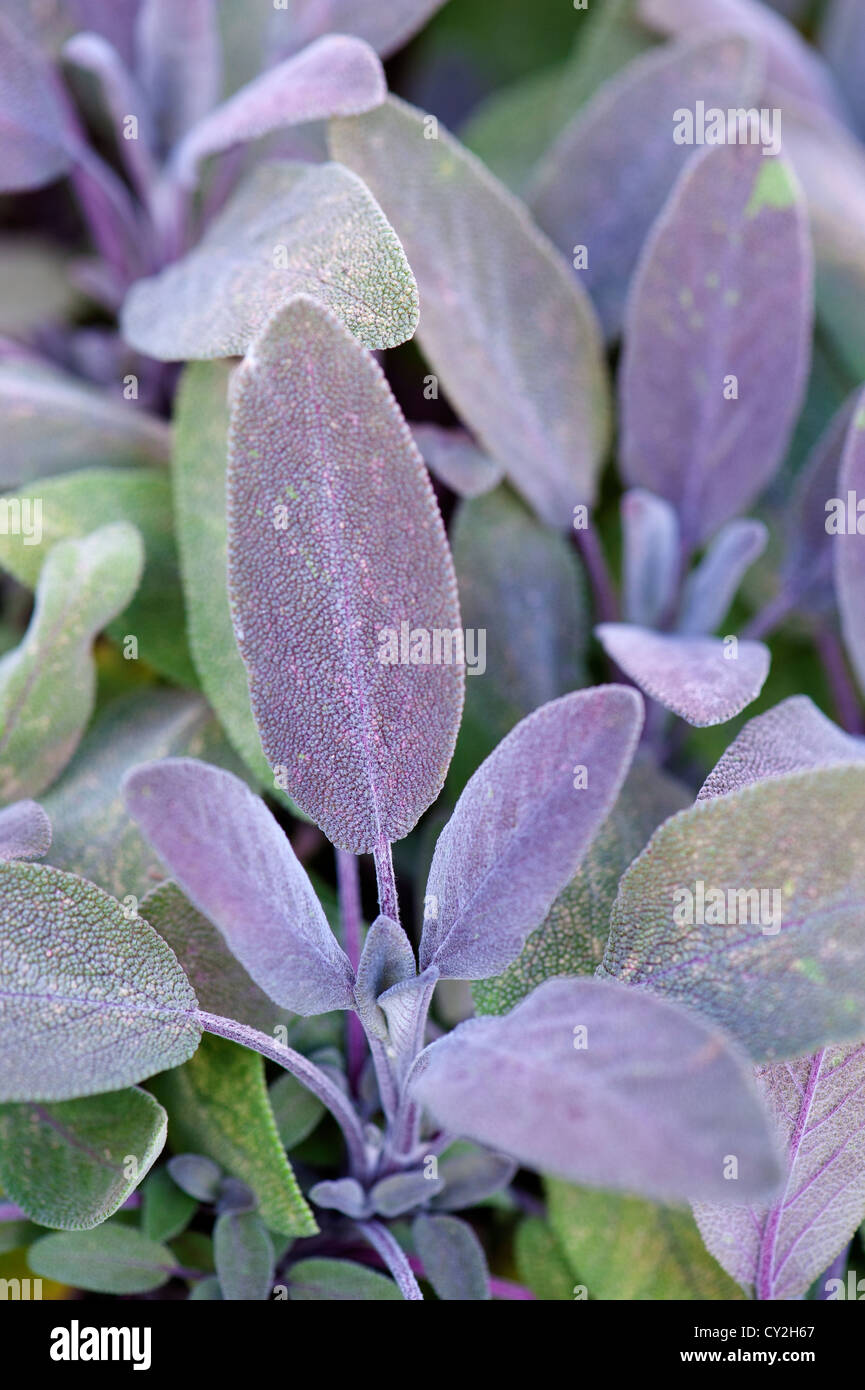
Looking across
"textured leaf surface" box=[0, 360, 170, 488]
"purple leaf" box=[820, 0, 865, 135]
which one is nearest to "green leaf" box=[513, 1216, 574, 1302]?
"textured leaf surface" box=[0, 360, 170, 488]

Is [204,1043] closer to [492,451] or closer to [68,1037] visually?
[68,1037]

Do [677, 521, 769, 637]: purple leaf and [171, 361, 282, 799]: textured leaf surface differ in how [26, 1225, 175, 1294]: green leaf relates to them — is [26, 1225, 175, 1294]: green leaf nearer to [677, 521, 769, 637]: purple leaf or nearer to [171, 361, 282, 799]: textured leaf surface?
[171, 361, 282, 799]: textured leaf surface

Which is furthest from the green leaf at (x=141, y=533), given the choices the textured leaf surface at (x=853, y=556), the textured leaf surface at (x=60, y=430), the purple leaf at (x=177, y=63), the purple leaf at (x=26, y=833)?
the textured leaf surface at (x=853, y=556)

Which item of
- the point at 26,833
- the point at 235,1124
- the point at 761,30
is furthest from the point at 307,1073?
the point at 761,30

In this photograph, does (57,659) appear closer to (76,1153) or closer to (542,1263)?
(76,1153)

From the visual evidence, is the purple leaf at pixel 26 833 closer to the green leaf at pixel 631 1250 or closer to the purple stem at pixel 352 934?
the purple stem at pixel 352 934
